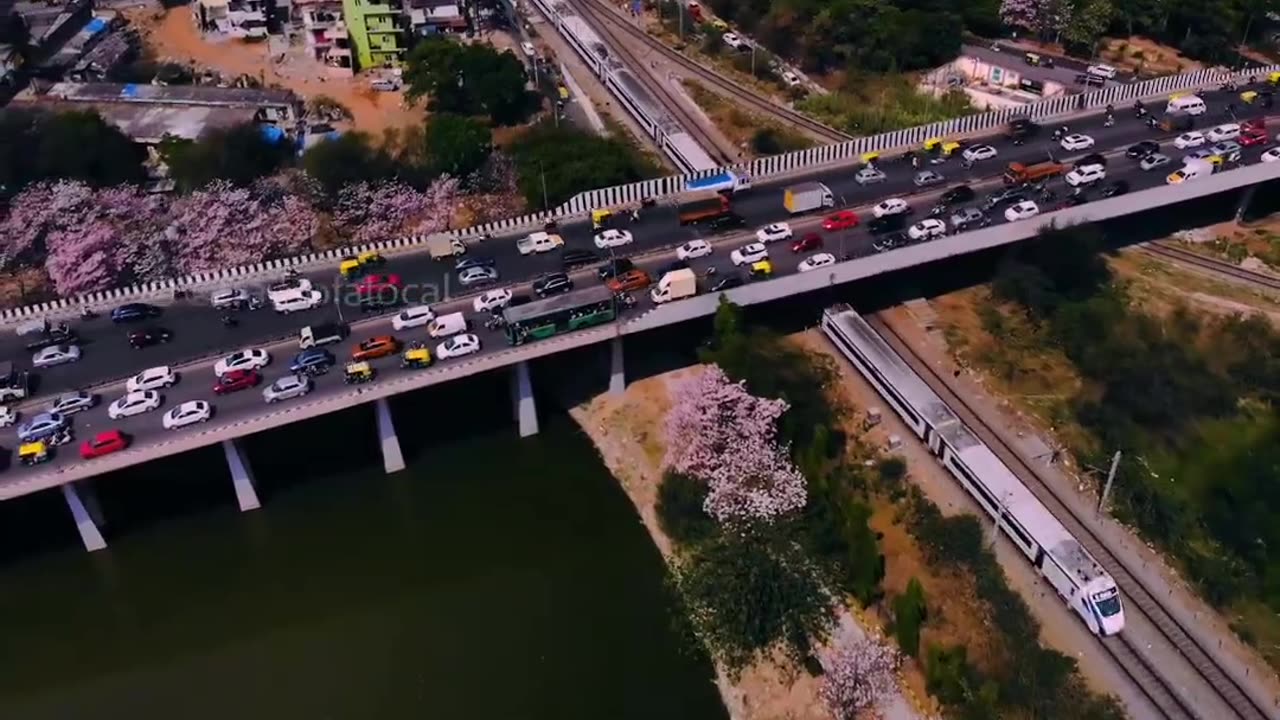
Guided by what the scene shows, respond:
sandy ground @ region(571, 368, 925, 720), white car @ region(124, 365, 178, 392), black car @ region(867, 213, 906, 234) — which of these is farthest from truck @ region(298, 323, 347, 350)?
black car @ region(867, 213, 906, 234)

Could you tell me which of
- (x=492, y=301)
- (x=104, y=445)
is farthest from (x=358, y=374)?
(x=104, y=445)

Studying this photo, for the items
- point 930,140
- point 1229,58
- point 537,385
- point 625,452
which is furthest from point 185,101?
point 1229,58

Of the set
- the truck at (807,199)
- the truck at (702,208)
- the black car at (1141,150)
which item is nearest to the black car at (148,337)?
the truck at (702,208)

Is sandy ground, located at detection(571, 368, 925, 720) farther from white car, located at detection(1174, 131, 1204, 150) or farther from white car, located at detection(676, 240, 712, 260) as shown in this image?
white car, located at detection(1174, 131, 1204, 150)

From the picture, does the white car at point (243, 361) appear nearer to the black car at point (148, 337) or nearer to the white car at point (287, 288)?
the black car at point (148, 337)

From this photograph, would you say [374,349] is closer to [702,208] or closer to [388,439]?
[388,439]

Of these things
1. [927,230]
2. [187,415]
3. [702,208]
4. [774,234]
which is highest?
[702,208]
